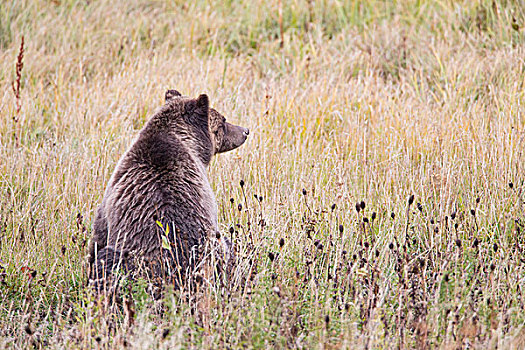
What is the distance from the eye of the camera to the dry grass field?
11.3ft

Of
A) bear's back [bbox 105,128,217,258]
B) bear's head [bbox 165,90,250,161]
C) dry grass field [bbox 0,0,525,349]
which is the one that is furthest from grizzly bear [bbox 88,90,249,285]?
dry grass field [bbox 0,0,525,349]

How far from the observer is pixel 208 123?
5.05 meters

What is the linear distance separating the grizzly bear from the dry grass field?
0.25m

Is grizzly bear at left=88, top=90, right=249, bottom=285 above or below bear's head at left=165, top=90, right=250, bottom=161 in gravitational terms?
below

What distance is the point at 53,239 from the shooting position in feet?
16.1

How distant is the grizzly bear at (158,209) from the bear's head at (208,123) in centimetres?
12

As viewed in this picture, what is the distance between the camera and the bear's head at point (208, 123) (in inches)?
193

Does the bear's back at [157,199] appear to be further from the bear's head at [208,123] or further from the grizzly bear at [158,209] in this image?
the bear's head at [208,123]

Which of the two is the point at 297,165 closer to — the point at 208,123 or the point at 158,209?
the point at 208,123

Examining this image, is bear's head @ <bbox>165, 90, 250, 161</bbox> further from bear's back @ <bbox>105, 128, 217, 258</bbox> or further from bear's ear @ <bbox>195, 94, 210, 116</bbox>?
bear's back @ <bbox>105, 128, 217, 258</bbox>

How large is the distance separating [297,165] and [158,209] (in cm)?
240

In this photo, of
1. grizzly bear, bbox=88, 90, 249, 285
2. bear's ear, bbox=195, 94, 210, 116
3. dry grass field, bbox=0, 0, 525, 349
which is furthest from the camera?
bear's ear, bbox=195, 94, 210, 116

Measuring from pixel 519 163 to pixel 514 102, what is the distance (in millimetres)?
1615

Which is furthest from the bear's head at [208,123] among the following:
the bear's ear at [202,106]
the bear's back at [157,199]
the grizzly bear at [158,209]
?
the bear's back at [157,199]
